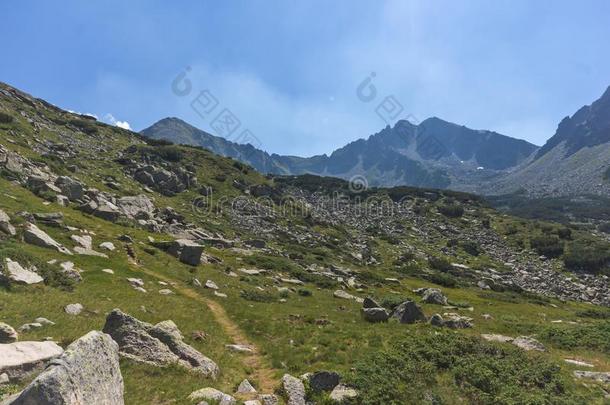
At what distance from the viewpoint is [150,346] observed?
14773mm

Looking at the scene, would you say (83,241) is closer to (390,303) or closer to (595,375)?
(390,303)

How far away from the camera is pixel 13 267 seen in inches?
830

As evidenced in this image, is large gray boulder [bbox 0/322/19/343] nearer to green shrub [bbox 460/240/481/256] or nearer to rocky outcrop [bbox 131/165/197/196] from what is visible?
rocky outcrop [bbox 131/165/197/196]

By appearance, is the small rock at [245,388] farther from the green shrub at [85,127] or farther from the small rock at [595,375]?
the green shrub at [85,127]

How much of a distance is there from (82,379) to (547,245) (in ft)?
298

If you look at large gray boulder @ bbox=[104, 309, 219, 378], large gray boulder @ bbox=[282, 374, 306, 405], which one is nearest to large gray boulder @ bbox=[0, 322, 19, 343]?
large gray boulder @ bbox=[104, 309, 219, 378]

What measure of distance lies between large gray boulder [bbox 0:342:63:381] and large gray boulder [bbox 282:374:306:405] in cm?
734

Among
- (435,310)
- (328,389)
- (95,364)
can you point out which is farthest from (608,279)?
(95,364)

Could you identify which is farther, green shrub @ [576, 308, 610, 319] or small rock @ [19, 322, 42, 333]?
green shrub @ [576, 308, 610, 319]

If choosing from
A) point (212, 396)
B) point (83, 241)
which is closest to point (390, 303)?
point (212, 396)

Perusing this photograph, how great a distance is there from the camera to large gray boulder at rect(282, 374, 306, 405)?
13631 millimetres

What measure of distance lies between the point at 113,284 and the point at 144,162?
232ft

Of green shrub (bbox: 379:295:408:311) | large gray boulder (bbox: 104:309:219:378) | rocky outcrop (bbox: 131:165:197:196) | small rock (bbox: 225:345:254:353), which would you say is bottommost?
green shrub (bbox: 379:295:408:311)

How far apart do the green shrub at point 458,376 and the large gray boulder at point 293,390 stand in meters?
1.85
